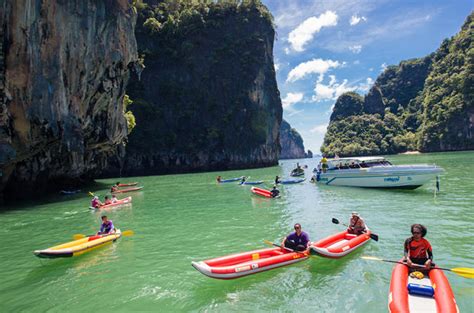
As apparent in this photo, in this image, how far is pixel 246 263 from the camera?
8625 mm

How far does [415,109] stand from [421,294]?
161 m

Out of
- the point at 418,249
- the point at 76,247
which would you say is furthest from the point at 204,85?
the point at 418,249

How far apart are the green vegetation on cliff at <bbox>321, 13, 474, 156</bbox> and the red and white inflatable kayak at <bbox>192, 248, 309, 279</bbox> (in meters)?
104

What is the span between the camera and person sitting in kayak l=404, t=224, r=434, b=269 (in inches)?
314

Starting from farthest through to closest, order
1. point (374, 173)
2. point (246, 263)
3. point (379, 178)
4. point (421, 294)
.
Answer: point (374, 173), point (379, 178), point (246, 263), point (421, 294)

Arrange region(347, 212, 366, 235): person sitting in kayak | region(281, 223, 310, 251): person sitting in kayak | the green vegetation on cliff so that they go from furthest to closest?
the green vegetation on cliff < region(347, 212, 366, 235): person sitting in kayak < region(281, 223, 310, 251): person sitting in kayak

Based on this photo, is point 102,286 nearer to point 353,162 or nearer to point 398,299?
point 398,299

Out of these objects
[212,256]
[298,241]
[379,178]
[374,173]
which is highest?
[374,173]

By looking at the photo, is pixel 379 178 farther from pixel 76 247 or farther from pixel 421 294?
pixel 76 247

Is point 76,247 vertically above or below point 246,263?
above

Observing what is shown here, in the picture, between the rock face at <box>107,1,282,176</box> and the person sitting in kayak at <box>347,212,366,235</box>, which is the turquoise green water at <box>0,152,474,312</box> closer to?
the person sitting in kayak at <box>347,212,366,235</box>

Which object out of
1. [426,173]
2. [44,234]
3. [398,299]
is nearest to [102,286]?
[398,299]

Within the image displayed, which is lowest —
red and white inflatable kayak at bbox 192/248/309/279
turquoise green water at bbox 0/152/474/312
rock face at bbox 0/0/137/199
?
turquoise green water at bbox 0/152/474/312

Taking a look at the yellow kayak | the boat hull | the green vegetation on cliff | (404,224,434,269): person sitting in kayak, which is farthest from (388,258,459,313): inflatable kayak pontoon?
the green vegetation on cliff
